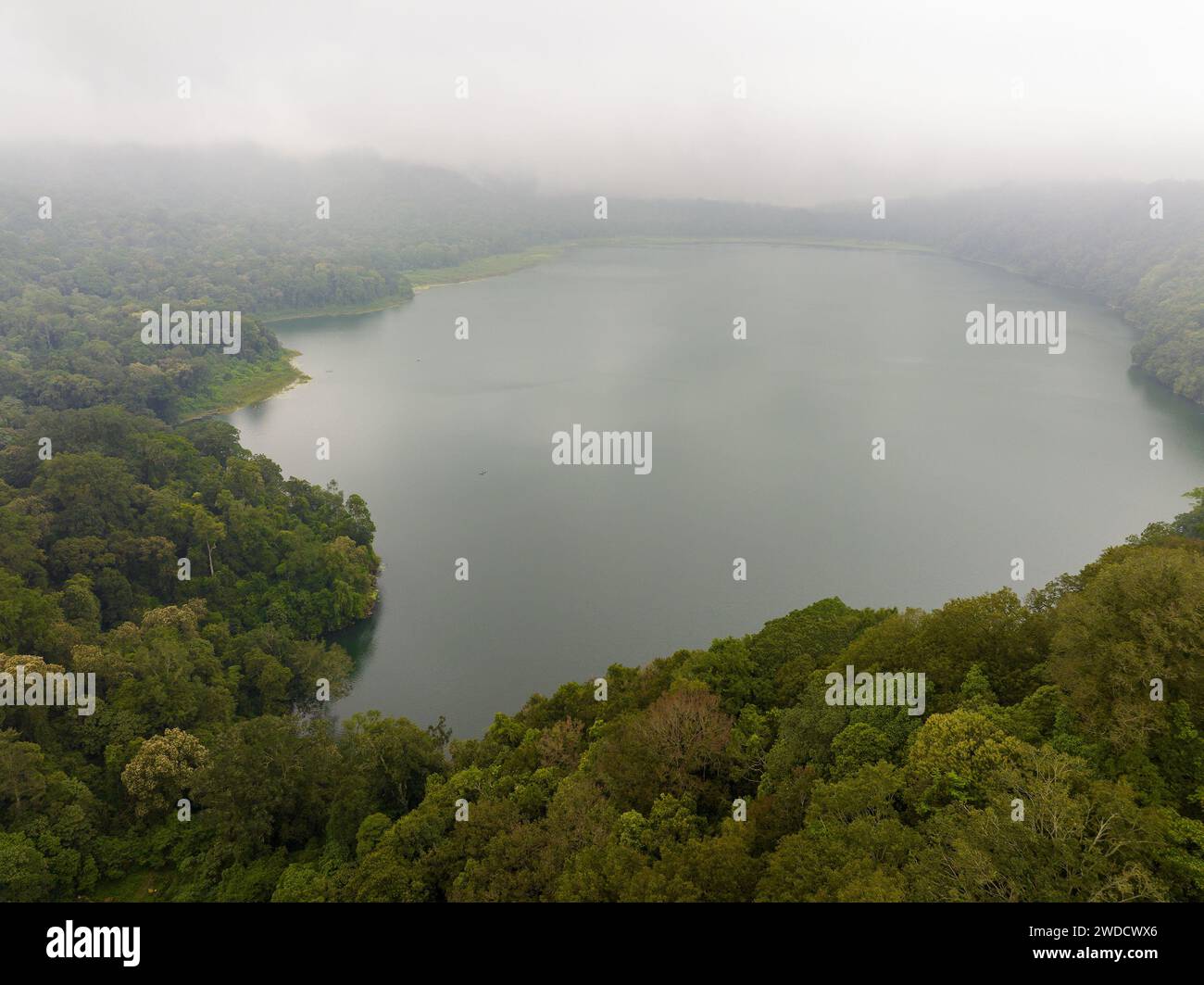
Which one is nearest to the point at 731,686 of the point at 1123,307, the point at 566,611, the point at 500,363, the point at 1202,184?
the point at 566,611

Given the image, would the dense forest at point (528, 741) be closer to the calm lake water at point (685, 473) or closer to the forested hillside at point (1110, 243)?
the calm lake water at point (685, 473)

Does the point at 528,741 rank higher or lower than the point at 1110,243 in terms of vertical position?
lower

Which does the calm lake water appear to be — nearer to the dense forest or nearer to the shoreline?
the shoreline

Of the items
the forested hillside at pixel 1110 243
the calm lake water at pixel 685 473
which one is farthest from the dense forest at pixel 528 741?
the forested hillside at pixel 1110 243

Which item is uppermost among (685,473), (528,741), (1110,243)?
(1110,243)

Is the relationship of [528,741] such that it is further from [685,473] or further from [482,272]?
[482,272]

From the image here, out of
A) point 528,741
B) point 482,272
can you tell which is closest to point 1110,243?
point 482,272

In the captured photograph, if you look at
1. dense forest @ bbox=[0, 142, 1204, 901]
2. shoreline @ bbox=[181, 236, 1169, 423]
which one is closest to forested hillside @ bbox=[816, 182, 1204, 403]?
shoreline @ bbox=[181, 236, 1169, 423]
